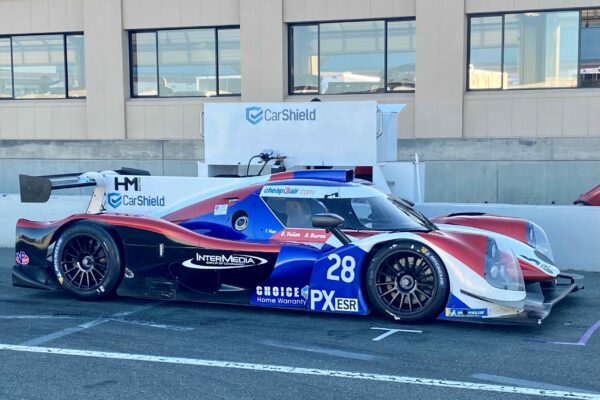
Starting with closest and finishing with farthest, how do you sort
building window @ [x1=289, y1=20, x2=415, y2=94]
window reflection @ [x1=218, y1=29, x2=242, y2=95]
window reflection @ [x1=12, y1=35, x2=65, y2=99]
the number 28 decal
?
the number 28 decal < building window @ [x1=289, y1=20, x2=415, y2=94] < window reflection @ [x1=218, y1=29, x2=242, y2=95] < window reflection @ [x1=12, y1=35, x2=65, y2=99]

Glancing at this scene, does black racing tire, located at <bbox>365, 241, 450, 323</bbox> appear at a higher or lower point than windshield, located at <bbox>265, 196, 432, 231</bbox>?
lower

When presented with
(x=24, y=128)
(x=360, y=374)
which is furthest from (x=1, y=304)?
(x=24, y=128)

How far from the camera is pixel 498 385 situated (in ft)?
17.2

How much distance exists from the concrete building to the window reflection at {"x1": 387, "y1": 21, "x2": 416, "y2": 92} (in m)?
0.03

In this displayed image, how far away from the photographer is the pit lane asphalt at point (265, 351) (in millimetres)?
5184

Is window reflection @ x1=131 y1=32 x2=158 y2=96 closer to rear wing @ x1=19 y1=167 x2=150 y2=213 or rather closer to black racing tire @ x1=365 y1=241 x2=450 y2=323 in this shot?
rear wing @ x1=19 y1=167 x2=150 y2=213

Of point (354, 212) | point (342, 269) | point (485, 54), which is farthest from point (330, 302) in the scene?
point (485, 54)

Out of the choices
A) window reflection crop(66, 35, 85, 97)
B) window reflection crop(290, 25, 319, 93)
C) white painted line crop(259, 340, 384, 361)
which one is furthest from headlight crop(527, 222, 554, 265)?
window reflection crop(66, 35, 85, 97)

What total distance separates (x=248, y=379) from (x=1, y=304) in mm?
3827

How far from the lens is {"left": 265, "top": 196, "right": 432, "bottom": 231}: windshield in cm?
738

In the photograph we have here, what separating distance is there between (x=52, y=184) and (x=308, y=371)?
13.7 feet

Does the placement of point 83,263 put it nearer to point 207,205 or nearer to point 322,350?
point 207,205

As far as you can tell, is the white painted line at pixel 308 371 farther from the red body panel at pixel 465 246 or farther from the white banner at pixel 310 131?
the white banner at pixel 310 131

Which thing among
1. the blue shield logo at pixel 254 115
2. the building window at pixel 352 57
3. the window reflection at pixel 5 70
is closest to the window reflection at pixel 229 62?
the building window at pixel 352 57
